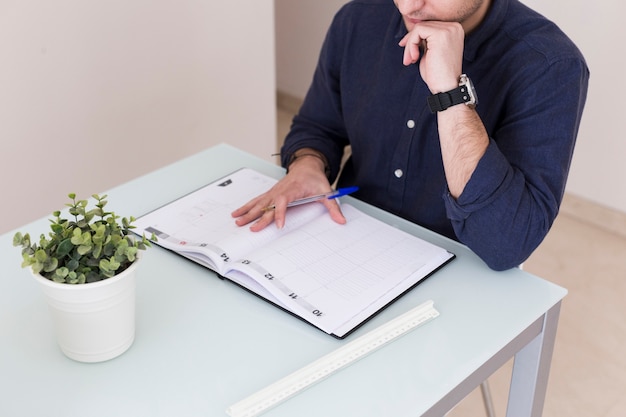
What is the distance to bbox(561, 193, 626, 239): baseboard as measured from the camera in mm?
2736

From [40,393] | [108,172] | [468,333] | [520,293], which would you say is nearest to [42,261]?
[40,393]

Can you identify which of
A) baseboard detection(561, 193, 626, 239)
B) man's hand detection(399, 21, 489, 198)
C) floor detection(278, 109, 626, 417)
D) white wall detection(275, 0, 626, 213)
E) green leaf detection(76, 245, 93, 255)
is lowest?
floor detection(278, 109, 626, 417)

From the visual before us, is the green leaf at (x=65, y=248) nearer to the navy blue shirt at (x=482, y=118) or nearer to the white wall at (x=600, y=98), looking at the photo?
the navy blue shirt at (x=482, y=118)

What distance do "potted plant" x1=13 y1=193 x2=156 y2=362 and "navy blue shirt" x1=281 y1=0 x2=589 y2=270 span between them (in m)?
0.55

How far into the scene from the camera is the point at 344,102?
1.59 metres

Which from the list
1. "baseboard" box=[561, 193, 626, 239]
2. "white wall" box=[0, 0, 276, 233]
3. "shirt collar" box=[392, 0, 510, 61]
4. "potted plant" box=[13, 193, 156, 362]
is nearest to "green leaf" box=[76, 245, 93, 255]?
"potted plant" box=[13, 193, 156, 362]

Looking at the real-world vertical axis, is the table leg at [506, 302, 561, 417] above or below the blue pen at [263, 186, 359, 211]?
below

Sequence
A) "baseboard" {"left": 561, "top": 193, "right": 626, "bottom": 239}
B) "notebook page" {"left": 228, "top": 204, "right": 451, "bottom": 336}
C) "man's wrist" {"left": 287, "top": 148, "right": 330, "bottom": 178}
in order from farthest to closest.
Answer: "baseboard" {"left": 561, "top": 193, "right": 626, "bottom": 239} < "man's wrist" {"left": 287, "top": 148, "right": 330, "bottom": 178} < "notebook page" {"left": 228, "top": 204, "right": 451, "bottom": 336}

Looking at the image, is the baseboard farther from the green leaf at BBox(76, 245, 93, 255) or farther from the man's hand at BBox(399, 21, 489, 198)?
the green leaf at BBox(76, 245, 93, 255)

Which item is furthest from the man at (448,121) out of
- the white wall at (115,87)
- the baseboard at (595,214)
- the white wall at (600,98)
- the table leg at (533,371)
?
the baseboard at (595,214)

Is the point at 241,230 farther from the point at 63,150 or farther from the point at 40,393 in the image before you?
the point at 63,150

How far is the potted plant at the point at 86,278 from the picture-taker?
91 centimetres

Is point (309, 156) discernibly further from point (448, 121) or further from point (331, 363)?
point (331, 363)

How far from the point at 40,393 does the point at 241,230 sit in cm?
43
